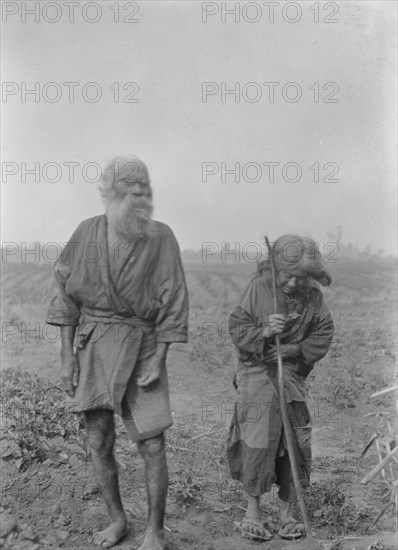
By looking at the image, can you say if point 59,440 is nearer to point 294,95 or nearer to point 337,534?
point 337,534

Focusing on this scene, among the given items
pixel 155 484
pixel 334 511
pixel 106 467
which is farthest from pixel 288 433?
pixel 106 467

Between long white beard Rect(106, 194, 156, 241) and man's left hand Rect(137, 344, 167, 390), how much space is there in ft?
2.07

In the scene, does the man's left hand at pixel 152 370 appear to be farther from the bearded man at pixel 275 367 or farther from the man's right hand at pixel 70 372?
the bearded man at pixel 275 367

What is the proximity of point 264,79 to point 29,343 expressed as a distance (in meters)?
4.70

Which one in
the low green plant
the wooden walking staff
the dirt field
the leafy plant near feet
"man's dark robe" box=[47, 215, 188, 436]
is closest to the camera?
"man's dark robe" box=[47, 215, 188, 436]

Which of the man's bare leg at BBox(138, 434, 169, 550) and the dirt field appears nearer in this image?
the man's bare leg at BBox(138, 434, 169, 550)

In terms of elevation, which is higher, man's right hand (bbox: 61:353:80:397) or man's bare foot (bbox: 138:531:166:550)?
man's right hand (bbox: 61:353:80:397)

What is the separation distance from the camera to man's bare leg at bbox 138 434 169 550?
396 centimetres

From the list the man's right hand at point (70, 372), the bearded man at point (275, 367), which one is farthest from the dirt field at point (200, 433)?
the man's right hand at point (70, 372)

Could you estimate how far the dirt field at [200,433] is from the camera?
4367mm

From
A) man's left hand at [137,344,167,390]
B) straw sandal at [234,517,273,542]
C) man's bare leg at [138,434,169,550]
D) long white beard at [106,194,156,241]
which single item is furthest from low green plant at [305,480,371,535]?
long white beard at [106,194,156,241]

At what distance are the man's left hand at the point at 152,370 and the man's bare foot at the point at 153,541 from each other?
0.80 meters

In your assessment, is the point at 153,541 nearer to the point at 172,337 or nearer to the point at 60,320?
the point at 172,337

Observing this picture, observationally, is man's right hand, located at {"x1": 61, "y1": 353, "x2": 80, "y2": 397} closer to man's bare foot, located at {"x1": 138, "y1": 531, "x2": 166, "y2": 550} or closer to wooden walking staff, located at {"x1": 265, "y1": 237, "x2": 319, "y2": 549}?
man's bare foot, located at {"x1": 138, "y1": 531, "x2": 166, "y2": 550}
